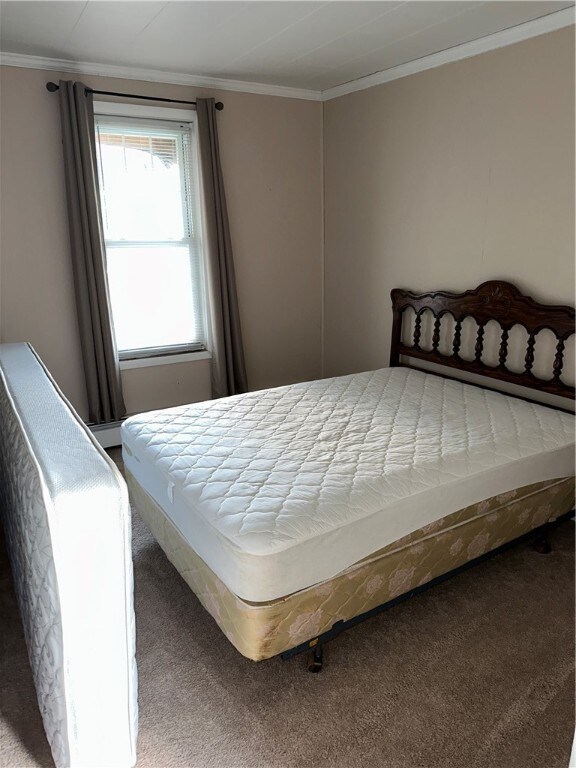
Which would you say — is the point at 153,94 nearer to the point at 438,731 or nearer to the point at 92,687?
the point at 92,687

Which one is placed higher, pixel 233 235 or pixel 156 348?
pixel 233 235

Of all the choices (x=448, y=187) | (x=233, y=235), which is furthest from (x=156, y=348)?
(x=448, y=187)

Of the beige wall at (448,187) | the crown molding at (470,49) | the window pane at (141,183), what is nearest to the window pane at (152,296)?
the window pane at (141,183)

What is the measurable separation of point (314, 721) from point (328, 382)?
1879 mm

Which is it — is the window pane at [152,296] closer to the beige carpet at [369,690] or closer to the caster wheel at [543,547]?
the beige carpet at [369,690]

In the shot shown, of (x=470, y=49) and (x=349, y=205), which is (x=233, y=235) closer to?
(x=349, y=205)

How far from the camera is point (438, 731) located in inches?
64.9

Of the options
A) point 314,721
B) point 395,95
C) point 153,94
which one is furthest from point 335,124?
point 314,721

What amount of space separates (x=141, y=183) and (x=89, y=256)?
626mm

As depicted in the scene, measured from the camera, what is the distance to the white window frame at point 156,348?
10.9 ft

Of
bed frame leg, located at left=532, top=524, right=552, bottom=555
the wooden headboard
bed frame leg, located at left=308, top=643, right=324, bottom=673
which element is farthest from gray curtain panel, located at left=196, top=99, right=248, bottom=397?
bed frame leg, located at left=308, top=643, right=324, bottom=673

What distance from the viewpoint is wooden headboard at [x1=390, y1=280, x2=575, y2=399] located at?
2.72m

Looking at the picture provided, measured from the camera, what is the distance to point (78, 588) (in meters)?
1.25

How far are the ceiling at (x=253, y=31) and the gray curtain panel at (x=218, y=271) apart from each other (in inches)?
14.5
